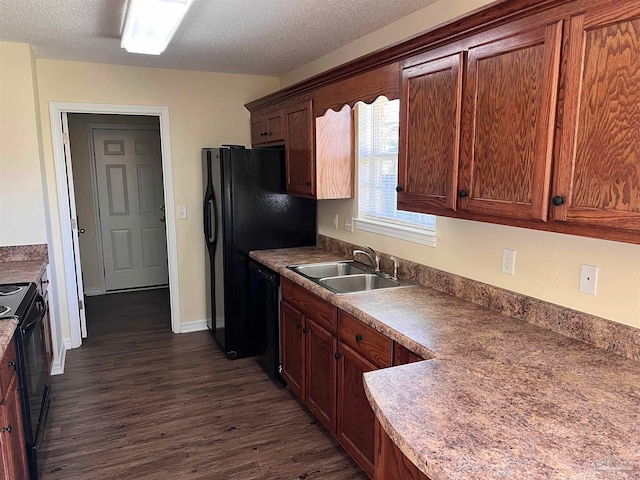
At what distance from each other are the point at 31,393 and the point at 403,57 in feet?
8.17

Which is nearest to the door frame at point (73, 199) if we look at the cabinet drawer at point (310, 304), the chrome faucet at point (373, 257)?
the cabinet drawer at point (310, 304)

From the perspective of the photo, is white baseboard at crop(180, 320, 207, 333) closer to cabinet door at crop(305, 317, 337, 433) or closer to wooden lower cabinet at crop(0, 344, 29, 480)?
cabinet door at crop(305, 317, 337, 433)

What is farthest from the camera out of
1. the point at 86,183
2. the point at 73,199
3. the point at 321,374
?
the point at 86,183

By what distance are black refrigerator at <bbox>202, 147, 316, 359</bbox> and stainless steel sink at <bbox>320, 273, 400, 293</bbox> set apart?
88 cm

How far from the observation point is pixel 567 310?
1.83 meters

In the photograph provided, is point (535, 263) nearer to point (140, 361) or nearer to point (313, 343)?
point (313, 343)

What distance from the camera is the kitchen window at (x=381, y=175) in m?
2.88

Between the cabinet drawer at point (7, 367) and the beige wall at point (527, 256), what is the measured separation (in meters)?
2.11

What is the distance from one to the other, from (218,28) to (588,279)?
8.23 feet

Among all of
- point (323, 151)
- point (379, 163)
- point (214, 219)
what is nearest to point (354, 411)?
point (379, 163)

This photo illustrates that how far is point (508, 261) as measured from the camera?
6.93ft

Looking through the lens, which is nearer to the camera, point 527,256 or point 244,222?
point 527,256

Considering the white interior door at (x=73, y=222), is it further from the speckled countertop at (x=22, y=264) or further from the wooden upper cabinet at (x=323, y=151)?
Result: the wooden upper cabinet at (x=323, y=151)

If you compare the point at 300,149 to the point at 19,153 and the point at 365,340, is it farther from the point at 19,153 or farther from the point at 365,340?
the point at 19,153
